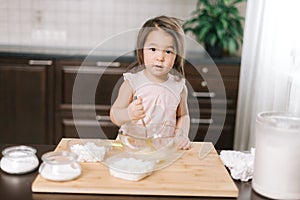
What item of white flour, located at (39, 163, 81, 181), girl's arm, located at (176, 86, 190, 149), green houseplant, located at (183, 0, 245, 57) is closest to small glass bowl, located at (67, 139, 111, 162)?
white flour, located at (39, 163, 81, 181)

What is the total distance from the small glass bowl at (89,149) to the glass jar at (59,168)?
0.30 feet

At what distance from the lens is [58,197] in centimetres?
106

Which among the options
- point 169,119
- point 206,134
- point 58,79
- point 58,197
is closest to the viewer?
point 58,197

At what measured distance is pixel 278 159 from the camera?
3.50ft

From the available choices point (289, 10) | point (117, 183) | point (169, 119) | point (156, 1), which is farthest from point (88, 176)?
point (156, 1)

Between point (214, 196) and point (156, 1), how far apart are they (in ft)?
8.36

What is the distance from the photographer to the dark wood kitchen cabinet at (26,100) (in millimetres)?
3039

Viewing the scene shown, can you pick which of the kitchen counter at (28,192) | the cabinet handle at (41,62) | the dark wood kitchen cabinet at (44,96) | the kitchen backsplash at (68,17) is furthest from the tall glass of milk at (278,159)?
the kitchen backsplash at (68,17)

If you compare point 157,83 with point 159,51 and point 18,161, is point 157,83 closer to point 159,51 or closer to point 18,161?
point 159,51

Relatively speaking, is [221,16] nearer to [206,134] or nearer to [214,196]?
[206,134]

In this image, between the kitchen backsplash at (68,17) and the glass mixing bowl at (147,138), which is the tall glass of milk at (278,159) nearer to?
the glass mixing bowl at (147,138)

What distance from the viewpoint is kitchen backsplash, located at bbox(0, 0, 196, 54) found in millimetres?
3439

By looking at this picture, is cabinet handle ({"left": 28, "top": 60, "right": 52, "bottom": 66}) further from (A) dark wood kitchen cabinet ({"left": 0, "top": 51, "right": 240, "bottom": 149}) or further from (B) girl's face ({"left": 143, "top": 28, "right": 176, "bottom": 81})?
(B) girl's face ({"left": 143, "top": 28, "right": 176, "bottom": 81})

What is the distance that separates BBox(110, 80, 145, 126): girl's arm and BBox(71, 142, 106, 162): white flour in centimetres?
9
